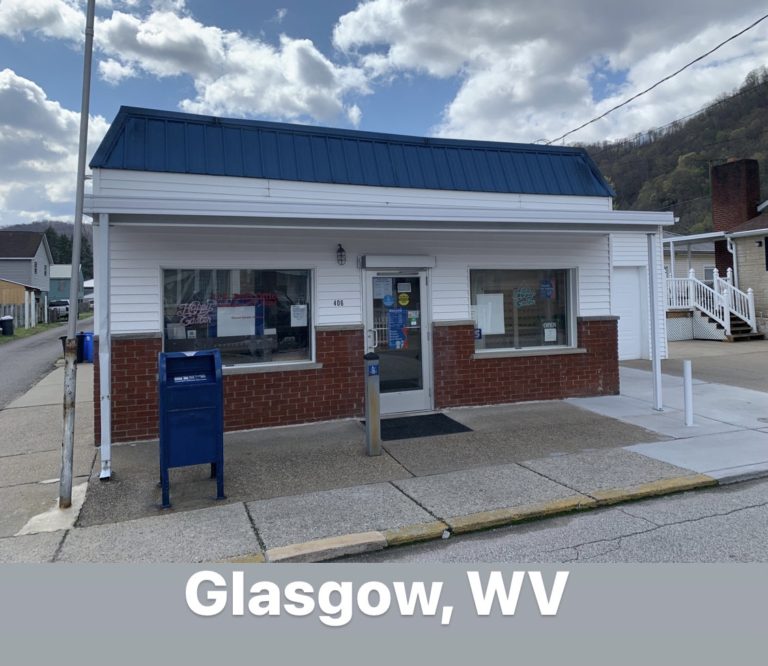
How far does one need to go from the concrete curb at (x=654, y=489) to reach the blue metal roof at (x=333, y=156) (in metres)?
5.17

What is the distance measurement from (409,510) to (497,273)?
508 cm

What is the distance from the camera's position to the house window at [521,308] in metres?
8.87

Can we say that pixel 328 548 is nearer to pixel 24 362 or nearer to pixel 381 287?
pixel 381 287

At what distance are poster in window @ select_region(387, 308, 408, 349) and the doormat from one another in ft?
3.52

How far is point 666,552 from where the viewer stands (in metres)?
3.90

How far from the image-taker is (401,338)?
8.28m

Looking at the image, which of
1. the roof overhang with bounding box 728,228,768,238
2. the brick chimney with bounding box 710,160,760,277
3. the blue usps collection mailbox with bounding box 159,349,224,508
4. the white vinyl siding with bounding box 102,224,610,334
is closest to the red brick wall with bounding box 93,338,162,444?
the white vinyl siding with bounding box 102,224,610,334

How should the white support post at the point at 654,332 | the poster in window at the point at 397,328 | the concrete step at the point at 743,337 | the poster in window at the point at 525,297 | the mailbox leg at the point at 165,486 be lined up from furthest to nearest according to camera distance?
1. the concrete step at the point at 743,337
2. the poster in window at the point at 525,297
3. the poster in window at the point at 397,328
4. the white support post at the point at 654,332
5. the mailbox leg at the point at 165,486

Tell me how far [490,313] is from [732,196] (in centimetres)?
1832

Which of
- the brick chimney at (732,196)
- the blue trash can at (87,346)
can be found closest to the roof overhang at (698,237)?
the brick chimney at (732,196)

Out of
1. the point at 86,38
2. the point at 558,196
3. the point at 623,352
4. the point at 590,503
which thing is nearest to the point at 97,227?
the point at 86,38

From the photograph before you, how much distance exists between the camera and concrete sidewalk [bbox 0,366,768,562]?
4.25 meters

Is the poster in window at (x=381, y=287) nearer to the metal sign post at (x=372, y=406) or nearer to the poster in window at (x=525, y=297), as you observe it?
the metal sign post at (x=372, y=406)

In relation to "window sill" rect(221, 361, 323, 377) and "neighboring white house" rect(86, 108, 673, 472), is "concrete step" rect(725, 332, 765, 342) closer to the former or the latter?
"neighboring white house" rect(86, 108, 673, 472)
